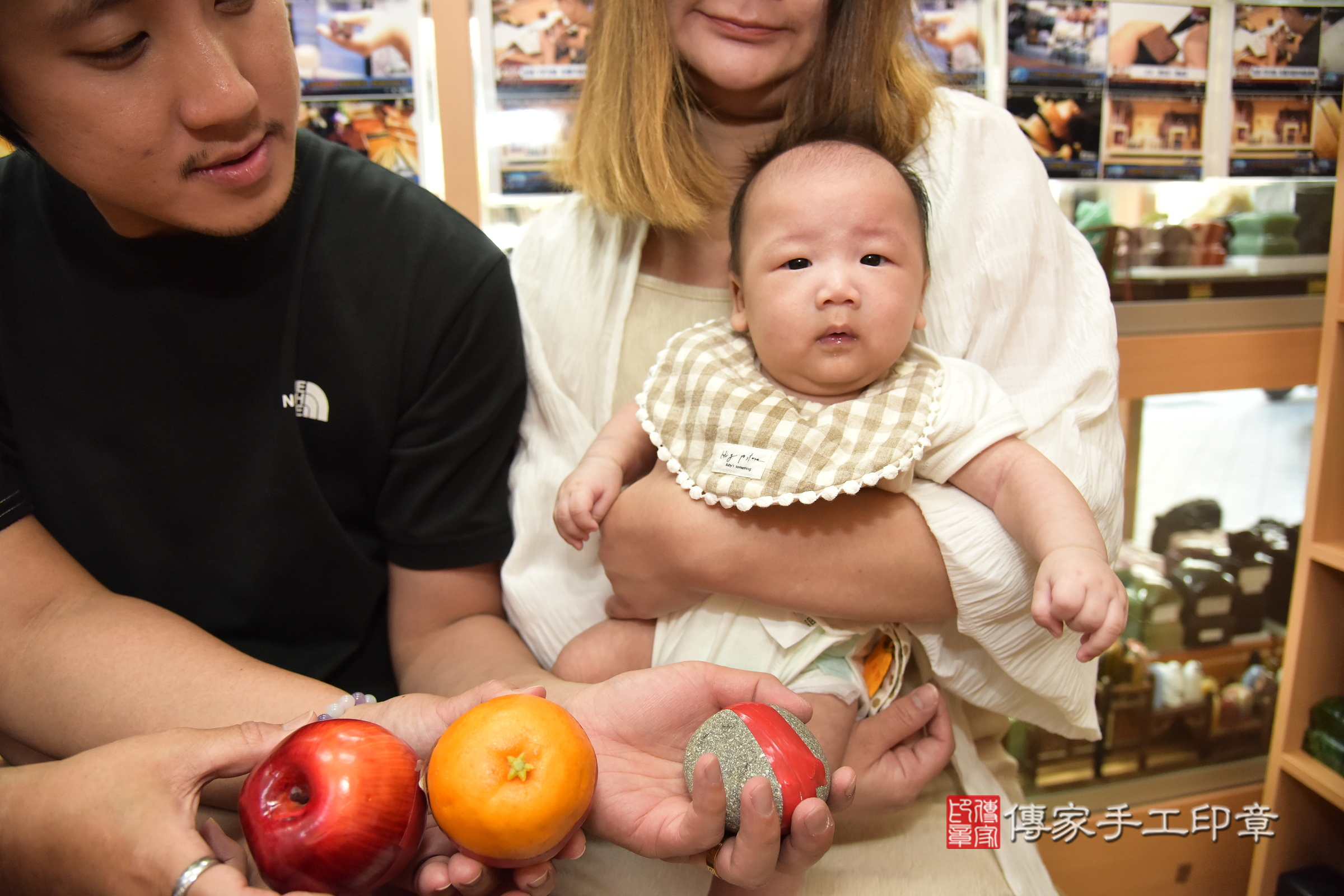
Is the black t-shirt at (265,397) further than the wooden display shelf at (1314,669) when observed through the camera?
No

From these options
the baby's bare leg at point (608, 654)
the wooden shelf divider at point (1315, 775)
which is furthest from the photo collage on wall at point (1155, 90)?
the baby's bare leg at point (608, 654)

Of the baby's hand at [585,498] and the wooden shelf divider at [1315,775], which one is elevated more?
the baby's hand at [585,498]

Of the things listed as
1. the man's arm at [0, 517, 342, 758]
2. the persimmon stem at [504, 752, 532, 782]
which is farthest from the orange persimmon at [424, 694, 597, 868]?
the man's arm at [0, 517, 342, 758]

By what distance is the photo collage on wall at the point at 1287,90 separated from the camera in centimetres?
200

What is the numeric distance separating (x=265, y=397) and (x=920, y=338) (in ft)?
3.01

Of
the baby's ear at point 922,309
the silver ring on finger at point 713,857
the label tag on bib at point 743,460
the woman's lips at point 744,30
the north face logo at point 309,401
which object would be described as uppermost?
the woman's lips at point 744,30

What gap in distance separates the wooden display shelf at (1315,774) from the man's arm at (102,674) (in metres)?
2.04

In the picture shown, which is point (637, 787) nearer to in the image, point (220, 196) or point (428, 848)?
point (428, 848)

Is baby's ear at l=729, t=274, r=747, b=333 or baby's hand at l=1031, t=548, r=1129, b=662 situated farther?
baby's ear at l=729, t=274, r=747, b=333

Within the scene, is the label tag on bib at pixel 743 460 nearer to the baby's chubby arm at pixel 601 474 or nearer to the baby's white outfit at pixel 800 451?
the baby's white outfit at pixel 800 451

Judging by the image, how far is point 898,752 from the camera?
1.12 metres

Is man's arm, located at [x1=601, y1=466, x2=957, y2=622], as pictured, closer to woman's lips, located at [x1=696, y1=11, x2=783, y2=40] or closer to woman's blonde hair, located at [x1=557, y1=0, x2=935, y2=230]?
woman's blonde hair, located at [x1=557, y1=0, x2=935, y2=230]

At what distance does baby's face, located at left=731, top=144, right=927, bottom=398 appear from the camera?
3.48 feet

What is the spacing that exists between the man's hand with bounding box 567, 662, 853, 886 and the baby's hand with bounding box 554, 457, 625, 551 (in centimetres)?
20
